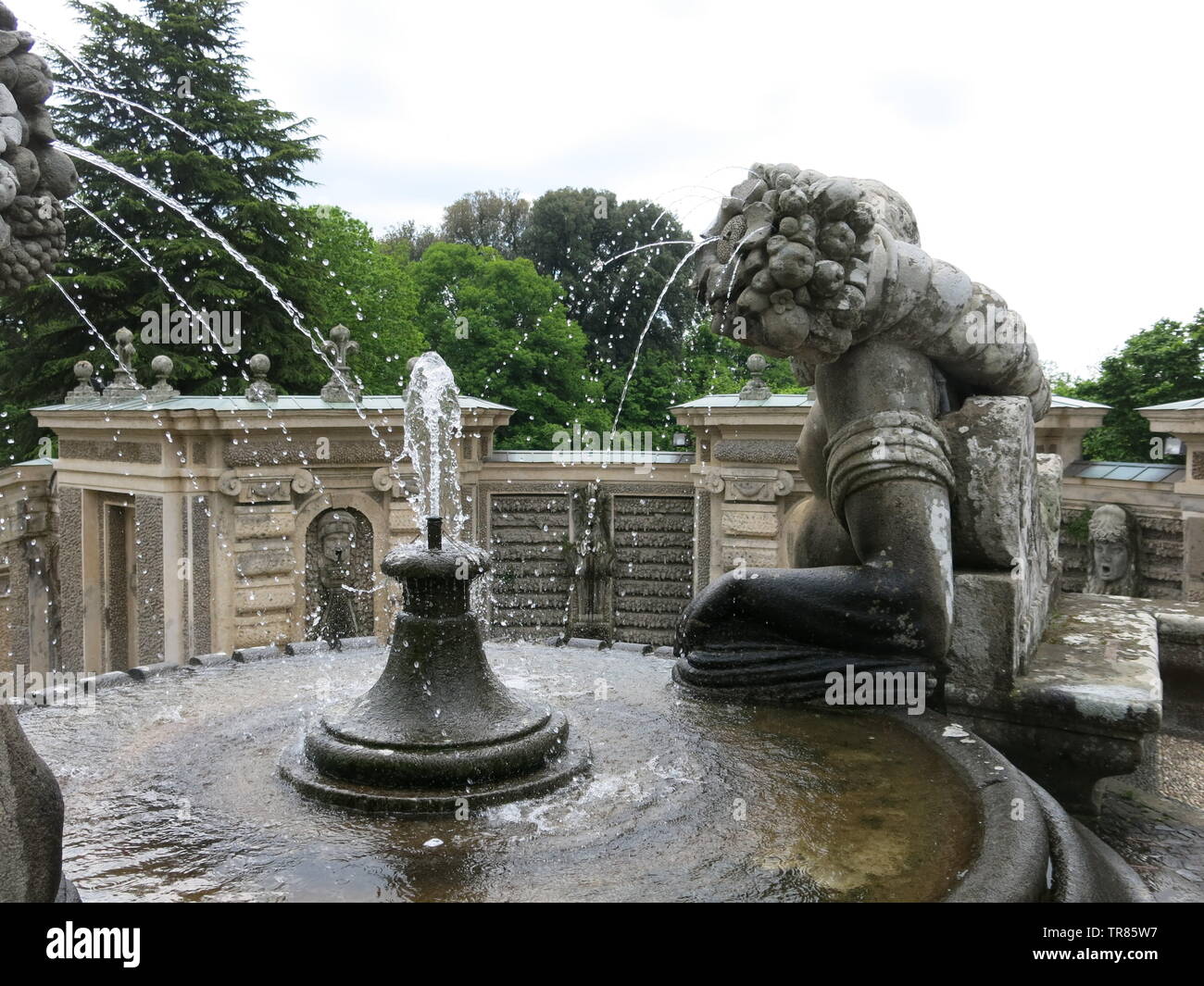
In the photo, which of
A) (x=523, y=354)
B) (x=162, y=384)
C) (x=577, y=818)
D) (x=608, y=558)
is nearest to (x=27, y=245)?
(x=577, y=818)

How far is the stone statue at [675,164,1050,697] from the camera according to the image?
3600mm

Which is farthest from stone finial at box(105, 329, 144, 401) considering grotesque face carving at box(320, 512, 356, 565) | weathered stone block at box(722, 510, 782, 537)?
weathered stone block at box(722, 510, 782, 537)

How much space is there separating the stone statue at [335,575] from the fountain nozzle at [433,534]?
7712 millimetres

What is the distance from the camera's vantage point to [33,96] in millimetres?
2209

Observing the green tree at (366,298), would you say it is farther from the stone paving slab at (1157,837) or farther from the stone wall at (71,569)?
the stone paving slab at (1157,837)

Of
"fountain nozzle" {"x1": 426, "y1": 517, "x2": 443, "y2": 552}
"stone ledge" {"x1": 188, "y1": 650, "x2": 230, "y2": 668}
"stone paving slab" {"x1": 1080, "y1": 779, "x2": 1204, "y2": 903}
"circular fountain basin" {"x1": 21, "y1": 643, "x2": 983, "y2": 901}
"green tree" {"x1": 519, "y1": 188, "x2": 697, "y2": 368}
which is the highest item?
"green tree" {"x1": 519, "y1": 188, "x2": 697, "y2": 368}

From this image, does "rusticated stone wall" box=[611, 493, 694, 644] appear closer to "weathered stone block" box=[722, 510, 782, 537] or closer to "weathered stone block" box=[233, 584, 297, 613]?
"weathered stone block" box=[722, 510, 782, 537]

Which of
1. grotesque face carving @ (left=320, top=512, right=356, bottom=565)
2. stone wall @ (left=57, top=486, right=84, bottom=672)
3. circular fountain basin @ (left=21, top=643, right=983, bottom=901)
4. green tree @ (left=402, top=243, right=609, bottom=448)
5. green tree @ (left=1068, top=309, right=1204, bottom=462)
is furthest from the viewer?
green tree @ (left=402, top=243, right=609, bottom=448)

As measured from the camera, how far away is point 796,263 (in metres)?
3.54

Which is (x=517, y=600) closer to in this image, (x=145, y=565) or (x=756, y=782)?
(x=145, y=565)

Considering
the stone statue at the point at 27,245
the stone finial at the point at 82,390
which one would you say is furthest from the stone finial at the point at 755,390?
the stone statue at the point at 27,245

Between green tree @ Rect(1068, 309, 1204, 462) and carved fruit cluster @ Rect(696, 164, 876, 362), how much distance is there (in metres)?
12.6

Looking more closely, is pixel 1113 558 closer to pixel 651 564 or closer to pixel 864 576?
pixel 651 564
